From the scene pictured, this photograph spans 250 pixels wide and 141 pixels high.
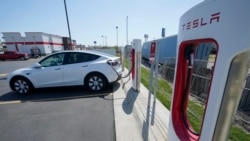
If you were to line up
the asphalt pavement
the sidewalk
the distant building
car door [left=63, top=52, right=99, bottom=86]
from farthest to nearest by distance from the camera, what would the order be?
1. the distant building
2. car door [left=63, top=52, right=99, bottom=86]
3. the asphalt pavement
4. the sidewalk

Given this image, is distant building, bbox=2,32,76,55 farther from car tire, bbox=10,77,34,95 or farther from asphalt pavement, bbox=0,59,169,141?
asphalt pavement, bbox=0,59,169,141

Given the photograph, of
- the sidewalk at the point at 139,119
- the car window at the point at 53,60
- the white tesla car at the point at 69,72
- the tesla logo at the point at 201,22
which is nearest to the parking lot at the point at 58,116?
the sidewalk at the point at 139,119

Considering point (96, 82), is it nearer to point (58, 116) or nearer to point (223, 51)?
point (58, 116)

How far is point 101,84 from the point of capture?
5754 mm

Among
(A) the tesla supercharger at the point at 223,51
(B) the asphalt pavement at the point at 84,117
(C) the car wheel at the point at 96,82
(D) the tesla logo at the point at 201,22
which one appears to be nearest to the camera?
(A) the tesla supercharger at the point at 223,51

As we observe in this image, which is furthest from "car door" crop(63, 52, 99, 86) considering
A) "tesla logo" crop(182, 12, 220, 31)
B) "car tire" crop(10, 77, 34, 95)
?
"tesla logo" crop(182, 12, 220, 31)

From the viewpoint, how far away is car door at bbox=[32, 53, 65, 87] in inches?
219

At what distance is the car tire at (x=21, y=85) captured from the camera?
574 centimetres

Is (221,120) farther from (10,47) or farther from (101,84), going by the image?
(10,47)

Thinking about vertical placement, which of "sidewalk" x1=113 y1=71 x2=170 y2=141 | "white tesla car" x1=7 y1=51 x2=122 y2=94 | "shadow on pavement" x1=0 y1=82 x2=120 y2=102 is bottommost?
"shadow on pavement" x1=0 y1=82 x2=120 y2=102

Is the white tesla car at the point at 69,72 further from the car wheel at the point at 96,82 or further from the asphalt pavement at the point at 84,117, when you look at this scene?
the asphalt pavement at the point at 84,117

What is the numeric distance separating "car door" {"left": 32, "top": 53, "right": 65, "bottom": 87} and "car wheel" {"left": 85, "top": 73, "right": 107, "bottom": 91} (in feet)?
3.54

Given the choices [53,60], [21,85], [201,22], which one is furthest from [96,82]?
[201,22]

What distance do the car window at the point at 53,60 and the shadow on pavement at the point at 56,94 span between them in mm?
1186
